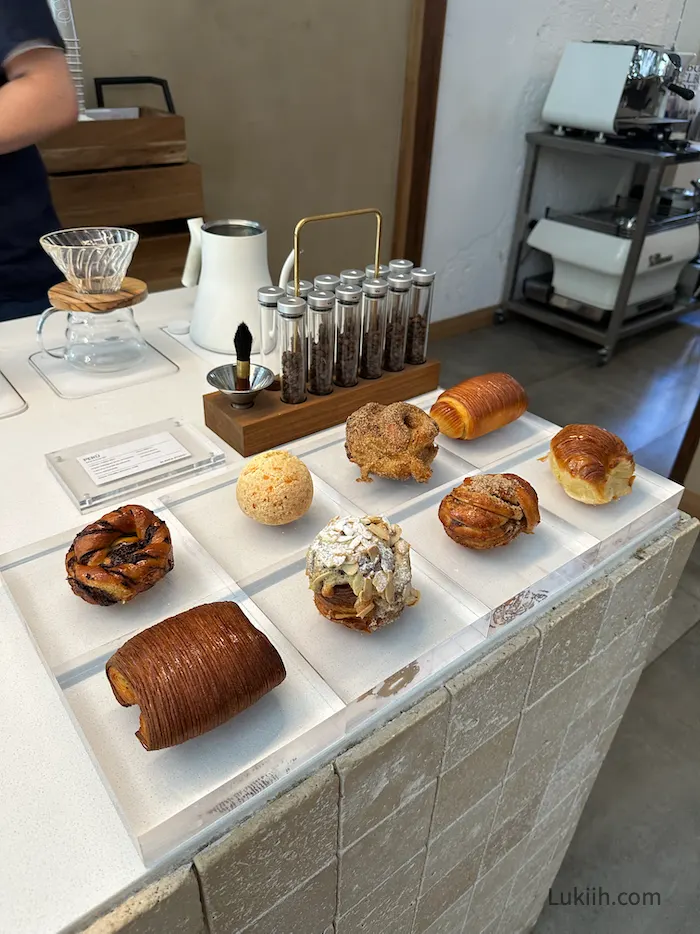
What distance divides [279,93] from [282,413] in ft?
5.54

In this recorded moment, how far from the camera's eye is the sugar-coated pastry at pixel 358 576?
552 millimetres

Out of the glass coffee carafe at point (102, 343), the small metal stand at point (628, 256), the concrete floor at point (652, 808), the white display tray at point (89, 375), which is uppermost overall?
the glass coffee carafe at point (102, 343)

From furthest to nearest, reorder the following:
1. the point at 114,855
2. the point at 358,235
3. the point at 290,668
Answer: the point at 358,235 < the point at 290,668 < the point at 114,855

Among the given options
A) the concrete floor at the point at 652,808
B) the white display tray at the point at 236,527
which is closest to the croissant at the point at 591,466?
the white display tray at the point at 236,527

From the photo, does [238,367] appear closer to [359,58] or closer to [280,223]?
[280,223]

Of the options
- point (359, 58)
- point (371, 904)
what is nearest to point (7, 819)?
point (371, 904)

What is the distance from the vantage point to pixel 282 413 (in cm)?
85

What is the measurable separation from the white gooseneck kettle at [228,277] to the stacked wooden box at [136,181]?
0.77m

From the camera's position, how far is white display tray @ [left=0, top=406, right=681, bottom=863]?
48 centimetres

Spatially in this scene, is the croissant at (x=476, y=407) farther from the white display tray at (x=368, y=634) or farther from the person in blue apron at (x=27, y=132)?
the person in blue apron at (x=27, y=132)

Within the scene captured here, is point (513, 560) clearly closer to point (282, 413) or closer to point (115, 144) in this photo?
point (282, 413)

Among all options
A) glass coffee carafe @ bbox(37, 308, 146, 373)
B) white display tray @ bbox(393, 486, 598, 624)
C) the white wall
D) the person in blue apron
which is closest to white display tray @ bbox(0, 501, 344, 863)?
white display tray @ bbox(393, 486, 598, 624)

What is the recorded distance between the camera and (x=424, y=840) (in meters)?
0.70

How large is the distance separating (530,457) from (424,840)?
440 millimetres
